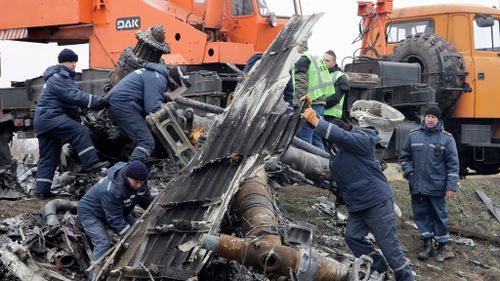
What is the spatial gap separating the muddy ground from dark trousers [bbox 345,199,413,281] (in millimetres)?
970

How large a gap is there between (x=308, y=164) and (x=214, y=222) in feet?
8.66

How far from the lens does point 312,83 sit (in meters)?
8.41

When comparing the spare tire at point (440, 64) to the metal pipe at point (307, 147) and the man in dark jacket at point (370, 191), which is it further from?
the man in dark jacket at point (370, 191)

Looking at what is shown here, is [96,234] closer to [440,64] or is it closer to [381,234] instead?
[381,234]

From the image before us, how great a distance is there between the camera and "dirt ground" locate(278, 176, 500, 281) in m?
7.56

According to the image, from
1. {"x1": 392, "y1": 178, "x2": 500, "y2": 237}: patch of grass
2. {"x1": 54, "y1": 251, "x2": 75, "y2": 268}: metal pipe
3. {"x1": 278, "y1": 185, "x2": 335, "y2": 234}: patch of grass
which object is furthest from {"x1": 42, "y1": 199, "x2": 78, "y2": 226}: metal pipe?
{"x1": 392, "y1": 178, "x2": 500, "y2": 237}: patch of grass

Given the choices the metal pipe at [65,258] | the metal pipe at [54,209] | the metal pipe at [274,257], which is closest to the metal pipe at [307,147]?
the metal pipe at [54,209]

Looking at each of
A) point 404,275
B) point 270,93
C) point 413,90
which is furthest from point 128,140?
point 413,90

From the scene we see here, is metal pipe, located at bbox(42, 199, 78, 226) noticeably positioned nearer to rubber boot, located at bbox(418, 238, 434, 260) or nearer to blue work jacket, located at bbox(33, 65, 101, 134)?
blue work jacket, located at bbox(33, 65, 101, 134)

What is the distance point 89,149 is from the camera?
7734 millimetres

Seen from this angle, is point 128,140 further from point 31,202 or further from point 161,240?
point 161,240

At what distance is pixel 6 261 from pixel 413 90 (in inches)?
301

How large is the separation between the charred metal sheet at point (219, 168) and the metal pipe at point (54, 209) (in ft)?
3.83

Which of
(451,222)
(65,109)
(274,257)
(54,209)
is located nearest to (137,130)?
(65,109)
